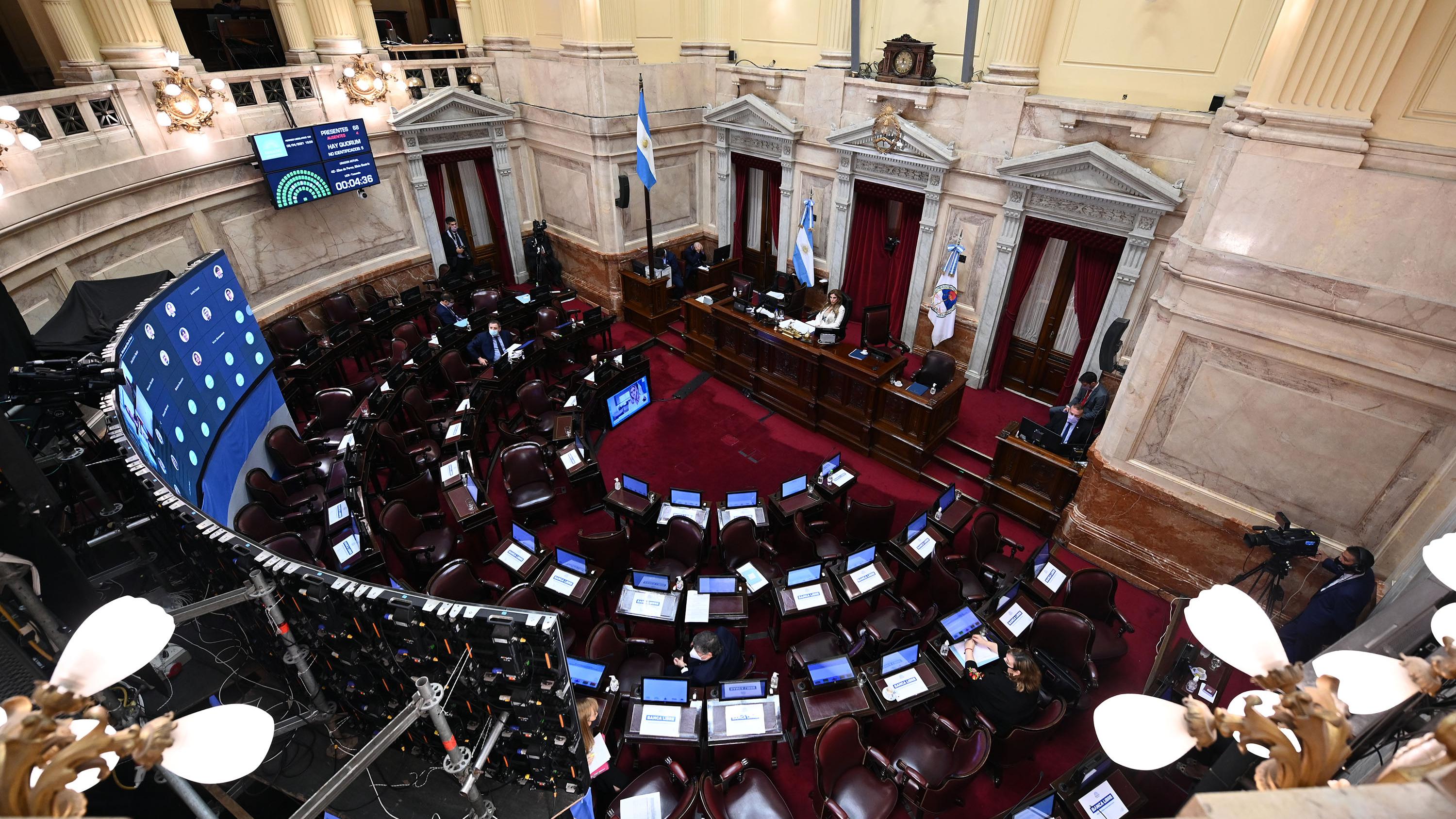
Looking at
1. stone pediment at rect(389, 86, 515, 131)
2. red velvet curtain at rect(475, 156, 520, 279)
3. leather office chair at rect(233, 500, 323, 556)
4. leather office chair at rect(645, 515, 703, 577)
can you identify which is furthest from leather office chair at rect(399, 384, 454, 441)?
red velvet curtain at rect(475, 156, 520, 279)

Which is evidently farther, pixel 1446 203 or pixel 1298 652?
pixel 1298 652

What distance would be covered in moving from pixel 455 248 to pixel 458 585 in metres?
9.31

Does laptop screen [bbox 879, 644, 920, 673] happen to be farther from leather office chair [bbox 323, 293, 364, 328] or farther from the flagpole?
leather office chair [bbox 323, 293, 364, 328]

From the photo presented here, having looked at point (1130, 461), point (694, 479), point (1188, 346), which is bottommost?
point (694, 479)

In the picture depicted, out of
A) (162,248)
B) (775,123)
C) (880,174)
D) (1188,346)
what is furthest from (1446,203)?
(162,248)

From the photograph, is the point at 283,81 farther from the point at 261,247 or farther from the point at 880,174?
the point at 880,174

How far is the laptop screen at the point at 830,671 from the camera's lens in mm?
5316

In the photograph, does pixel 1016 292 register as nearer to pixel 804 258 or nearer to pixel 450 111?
pixel 804 258

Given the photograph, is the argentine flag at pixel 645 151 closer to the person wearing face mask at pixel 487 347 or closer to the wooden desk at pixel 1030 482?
the person wearing face mask at pixel 487 347

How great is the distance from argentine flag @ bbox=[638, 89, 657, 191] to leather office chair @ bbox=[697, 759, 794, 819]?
892 cm

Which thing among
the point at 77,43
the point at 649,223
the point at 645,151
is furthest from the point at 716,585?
the point at 77,43

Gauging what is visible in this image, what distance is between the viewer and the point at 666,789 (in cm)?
470

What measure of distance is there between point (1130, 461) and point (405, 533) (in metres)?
7.70

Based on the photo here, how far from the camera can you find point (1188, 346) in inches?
239
